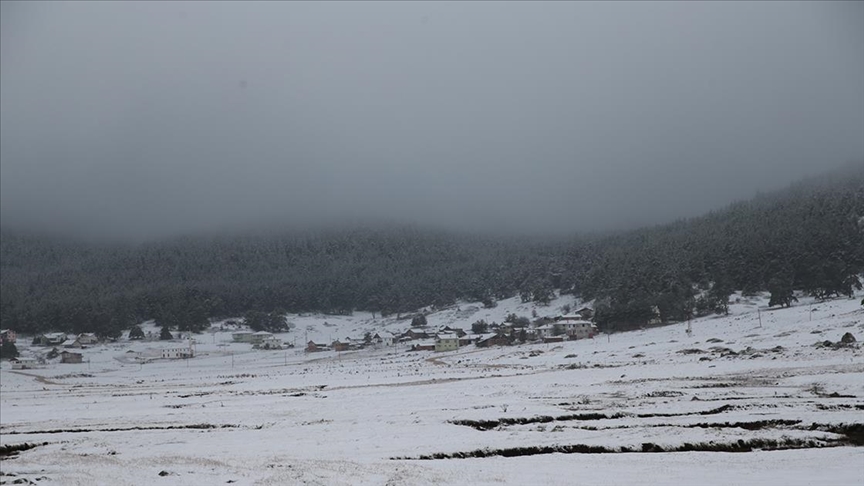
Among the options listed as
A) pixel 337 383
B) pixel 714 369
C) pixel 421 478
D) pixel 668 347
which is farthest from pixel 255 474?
pixel 668 347

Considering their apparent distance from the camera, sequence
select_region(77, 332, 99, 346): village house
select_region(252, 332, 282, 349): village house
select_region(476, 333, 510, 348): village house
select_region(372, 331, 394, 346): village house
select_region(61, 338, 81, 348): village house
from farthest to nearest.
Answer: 1. select_region(252, 332, 282, 349): village house
2. select_region(77, 332, 99, 346): village house
3. select_region(372, 331, 394, 346): village house
4. select_region(61, 338, 81, 348): village house
5. select_region(476, 333, 510, 348): village house

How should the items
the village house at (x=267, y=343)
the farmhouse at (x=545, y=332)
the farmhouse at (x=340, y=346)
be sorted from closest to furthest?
the farmhouse at (x=545, y=332) < the farmhouse at (x=340, y=346) < the village house at (x=267, y=343)

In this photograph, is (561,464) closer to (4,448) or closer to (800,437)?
(800,437)

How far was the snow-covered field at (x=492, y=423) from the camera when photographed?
20.6 metres

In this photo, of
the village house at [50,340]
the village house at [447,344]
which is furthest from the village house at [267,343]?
the village house at [447,344]

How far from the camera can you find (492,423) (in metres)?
31.4

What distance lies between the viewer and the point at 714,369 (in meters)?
47.5

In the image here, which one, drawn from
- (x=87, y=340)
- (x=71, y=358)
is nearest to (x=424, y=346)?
(x=71, y=358)

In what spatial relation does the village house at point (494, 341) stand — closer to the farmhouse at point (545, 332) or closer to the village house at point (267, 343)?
the farmhouse at point (545, 332)

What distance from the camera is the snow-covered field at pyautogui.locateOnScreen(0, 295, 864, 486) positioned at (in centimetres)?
2056

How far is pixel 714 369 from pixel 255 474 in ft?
122

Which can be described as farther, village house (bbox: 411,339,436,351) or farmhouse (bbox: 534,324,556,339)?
village house (bbox: 411,339,436,351)

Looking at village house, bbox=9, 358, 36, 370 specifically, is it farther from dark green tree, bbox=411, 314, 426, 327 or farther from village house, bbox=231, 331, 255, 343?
dark green tree, bbox=411, 314, 426, 327

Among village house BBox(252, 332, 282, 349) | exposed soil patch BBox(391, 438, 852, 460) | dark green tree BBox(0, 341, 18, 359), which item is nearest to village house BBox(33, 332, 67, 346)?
dark green tree BBox(0, 341, 18, 359)
